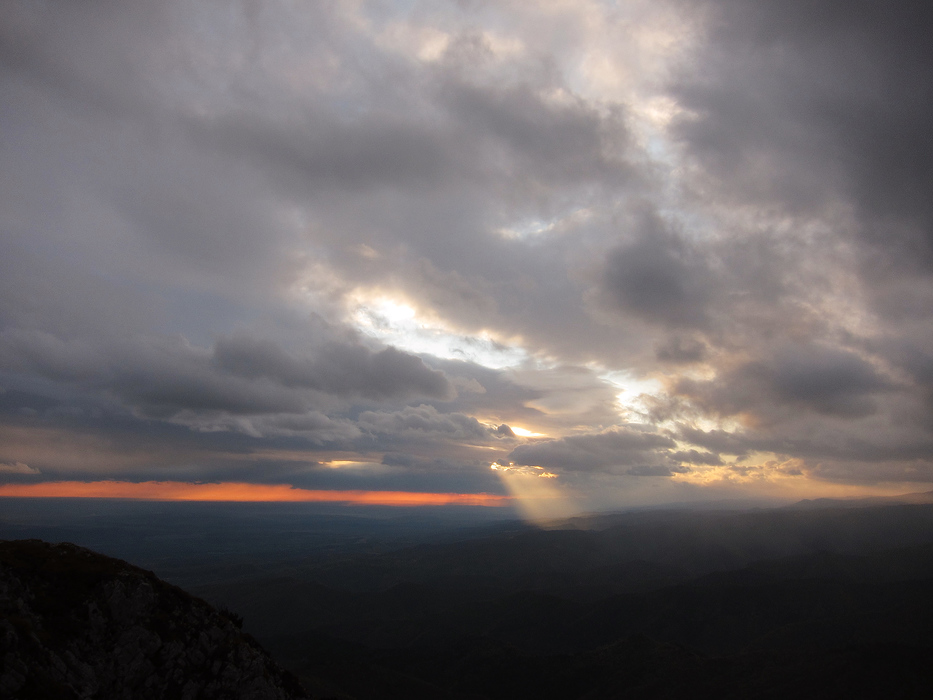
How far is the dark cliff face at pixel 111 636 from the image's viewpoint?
38812mm

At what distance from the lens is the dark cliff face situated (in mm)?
38812

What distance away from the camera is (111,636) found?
45062mm

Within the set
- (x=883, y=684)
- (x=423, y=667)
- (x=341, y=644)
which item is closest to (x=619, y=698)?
(x=883, y=684)

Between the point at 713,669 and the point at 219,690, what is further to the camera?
the point at 713,669

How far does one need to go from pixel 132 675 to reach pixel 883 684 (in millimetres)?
159709

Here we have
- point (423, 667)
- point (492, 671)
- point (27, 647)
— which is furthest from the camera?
point (423, 667)

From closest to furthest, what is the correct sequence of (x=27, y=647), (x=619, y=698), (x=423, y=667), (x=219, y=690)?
1. (x=27, y=647)
2. (x=219, y=690)
3. (x=619, y=698)
4. (x=423, y=667)

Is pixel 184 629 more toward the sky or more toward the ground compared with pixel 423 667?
more toward the sky

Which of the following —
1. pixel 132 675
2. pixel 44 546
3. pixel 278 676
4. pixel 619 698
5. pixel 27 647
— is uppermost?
Answer: pixel 44 546

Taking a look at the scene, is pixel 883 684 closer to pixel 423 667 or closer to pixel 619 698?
pixel 619 698

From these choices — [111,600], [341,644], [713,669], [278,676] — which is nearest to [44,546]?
[111,600]

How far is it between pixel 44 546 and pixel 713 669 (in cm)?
15971

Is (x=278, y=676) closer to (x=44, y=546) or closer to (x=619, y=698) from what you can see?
(x=44, y=546)

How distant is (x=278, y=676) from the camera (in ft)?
178
